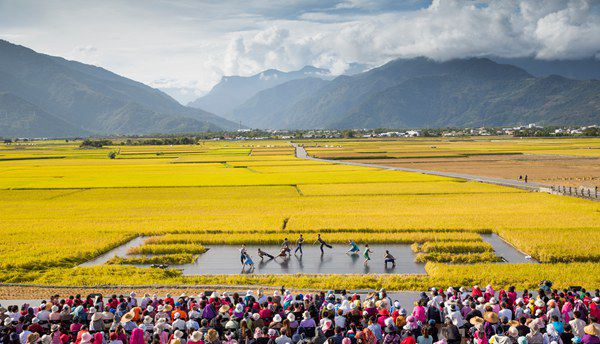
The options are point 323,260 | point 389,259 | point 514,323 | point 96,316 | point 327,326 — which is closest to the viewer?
point 514,323

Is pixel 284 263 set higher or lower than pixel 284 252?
lower

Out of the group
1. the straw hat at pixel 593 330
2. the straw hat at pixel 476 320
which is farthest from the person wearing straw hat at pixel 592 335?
the straw hat at pixel 476 320

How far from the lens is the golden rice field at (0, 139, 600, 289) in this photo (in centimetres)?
2178

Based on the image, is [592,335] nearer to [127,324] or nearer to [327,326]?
[327,326]

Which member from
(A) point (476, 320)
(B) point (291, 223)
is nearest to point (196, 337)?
(A) point (476, 320)

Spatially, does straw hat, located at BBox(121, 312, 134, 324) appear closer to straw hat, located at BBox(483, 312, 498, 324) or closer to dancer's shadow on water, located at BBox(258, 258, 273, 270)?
straw hat, located at BBox(483, 312, 498, 324)

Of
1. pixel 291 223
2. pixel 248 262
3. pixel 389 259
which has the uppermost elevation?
pixel 291 223

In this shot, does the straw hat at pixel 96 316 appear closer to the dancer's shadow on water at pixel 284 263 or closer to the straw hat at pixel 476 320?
the straw hat at pixel 476 320

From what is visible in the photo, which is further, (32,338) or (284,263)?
(284,263)

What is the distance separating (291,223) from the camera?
33.6m

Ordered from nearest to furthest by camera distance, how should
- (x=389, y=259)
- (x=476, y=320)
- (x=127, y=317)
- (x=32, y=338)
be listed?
(x=32, y=338) < (x=476, y=320) < (x=127, y=317) < (x=389, y=259)

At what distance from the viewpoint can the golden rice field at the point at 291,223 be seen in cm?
2178

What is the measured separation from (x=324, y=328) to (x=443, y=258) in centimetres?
1457

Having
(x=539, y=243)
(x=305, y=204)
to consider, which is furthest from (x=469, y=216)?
(x=305, y=204)
